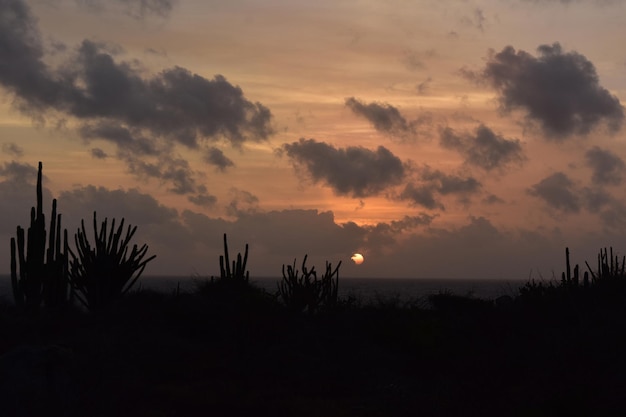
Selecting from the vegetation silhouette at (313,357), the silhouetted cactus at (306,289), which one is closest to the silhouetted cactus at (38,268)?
the vegetation silhouette at (313,357)

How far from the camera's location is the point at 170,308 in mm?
17781

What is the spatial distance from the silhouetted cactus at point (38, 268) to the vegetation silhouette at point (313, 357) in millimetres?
490

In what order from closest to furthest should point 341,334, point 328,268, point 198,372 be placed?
point 198,372
point 341,334
point 328,268

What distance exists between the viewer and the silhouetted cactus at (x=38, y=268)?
19.1 metres

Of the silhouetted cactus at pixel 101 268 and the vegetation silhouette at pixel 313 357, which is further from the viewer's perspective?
the silhouetted cactus at pixel 101 268

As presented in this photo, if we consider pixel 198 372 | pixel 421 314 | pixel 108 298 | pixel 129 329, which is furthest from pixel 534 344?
pixel 108 298

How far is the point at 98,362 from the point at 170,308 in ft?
17.0

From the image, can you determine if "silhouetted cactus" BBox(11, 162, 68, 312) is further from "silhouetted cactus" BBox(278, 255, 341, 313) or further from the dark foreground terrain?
"silhouetted cactus" BBox(278, 255, 341, 313)

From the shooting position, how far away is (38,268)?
19156 mm

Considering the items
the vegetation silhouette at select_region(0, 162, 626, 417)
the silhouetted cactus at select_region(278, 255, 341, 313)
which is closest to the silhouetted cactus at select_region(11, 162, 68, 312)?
the vegetation silhouette at select_region(0, 162, 626, 417)

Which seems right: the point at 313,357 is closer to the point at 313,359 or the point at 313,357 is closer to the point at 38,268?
the point at 313,359

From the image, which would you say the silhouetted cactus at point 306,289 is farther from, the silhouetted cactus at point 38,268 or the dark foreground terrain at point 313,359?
the silhouetted cactus at point 38,268

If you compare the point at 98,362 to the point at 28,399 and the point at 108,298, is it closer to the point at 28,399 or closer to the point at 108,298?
the point at 28,399

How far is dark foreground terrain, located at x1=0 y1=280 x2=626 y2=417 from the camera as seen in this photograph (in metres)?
11.1
